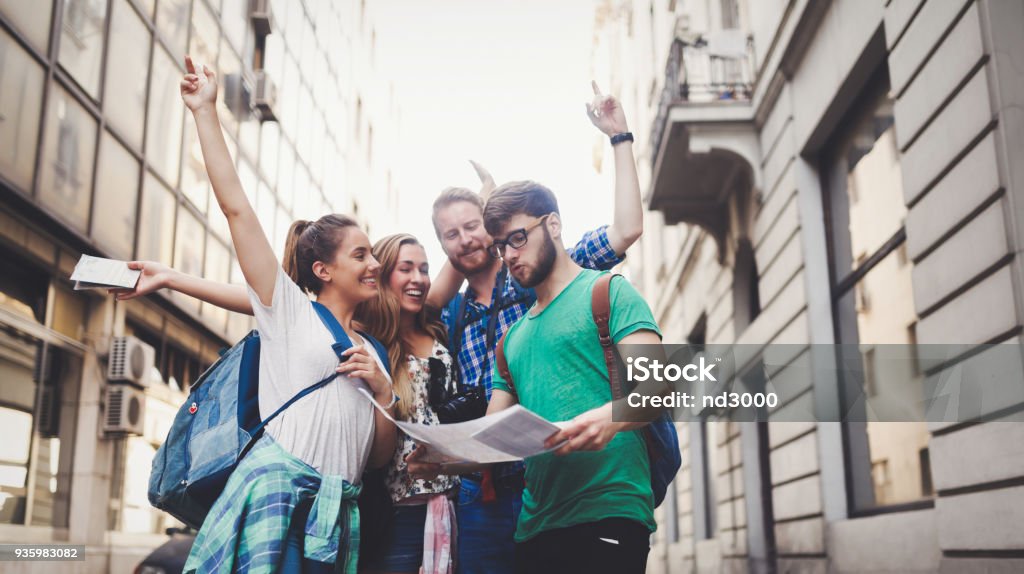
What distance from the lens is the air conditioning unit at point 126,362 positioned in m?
11.2

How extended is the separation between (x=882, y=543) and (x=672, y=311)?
1305cm

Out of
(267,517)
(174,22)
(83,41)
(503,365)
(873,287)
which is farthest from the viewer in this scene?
(174,22)

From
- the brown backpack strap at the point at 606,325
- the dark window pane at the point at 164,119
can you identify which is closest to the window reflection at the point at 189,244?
the dark window pane at the point at 164,119

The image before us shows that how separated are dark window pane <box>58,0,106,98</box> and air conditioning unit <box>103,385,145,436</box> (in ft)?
11.5

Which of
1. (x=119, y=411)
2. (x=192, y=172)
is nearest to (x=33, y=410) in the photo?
(x=119, y=411)

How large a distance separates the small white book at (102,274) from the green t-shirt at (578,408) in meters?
1.28

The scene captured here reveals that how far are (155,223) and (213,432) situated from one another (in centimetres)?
1063

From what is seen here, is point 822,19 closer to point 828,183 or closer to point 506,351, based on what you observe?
point 828,183

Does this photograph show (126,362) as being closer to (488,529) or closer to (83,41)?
(83,41)

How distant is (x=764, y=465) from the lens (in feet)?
41.4

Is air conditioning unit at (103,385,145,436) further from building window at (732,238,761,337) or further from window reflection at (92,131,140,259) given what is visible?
building window at (732,238,761,337)

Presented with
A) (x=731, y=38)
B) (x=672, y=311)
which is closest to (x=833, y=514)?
(x=731, y=38)

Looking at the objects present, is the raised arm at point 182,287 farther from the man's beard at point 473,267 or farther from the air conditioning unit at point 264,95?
the air conditioning unit at point 264,95

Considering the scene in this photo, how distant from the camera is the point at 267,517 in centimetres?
269
